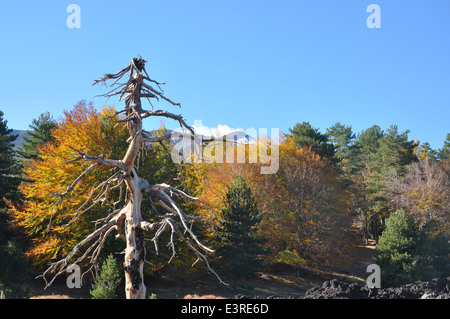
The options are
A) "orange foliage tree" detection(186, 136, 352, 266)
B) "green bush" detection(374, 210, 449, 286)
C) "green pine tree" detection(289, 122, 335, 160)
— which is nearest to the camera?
"green bush" detection(374, 210, 449, 286)

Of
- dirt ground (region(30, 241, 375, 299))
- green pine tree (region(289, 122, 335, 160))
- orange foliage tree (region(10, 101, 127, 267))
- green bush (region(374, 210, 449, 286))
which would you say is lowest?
dirt ground (region(30, 241, 375, 299))

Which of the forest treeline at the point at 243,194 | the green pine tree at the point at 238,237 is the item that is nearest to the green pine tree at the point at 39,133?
the forest treeline at the point at 243,194

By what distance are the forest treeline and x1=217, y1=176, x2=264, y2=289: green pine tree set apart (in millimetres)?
103

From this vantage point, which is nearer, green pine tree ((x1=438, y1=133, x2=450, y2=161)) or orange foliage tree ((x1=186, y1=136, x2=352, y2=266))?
orange foliage tree ((x1=186, y1=136, x2=352, y2=266))

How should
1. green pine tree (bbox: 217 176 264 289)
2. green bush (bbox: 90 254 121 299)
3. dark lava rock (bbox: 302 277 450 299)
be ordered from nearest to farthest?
1. dark lava rock (bbox: 302 277 450 299)
2. green bush (bbox: 90 254 121 299)
3. green pine tree (bbox: 217 176 264 289)

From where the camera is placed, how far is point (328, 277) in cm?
3666

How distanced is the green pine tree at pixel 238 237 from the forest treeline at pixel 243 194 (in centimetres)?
10

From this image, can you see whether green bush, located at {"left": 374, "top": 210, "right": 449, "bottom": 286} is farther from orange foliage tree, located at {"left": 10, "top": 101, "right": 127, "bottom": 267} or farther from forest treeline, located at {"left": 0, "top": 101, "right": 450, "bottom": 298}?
orange foliage tree, located at {"left": 10, "top": 101, "right": 127, "bottom": 267}

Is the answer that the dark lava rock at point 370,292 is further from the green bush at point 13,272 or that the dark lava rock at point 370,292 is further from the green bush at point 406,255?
the green bush at point 13,272

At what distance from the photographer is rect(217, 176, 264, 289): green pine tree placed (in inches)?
1091

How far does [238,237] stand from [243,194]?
10.8 ft

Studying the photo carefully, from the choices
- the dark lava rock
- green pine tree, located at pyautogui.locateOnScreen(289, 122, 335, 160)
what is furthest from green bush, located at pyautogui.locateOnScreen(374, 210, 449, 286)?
green pine tree, located at pyautogui.locateOnScreen(289, 122, 335, 160)

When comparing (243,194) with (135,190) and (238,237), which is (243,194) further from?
(135,190)

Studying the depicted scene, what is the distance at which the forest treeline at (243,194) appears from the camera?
2283cm
